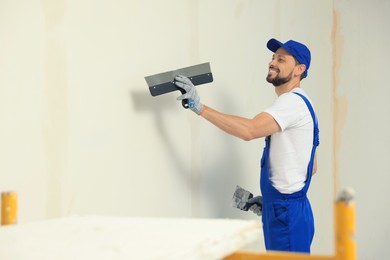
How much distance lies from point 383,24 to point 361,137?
2.90ft

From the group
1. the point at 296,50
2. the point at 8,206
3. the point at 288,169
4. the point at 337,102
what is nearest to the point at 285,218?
the point at 288,169

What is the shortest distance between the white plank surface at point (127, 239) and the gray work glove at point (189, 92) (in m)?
1.09

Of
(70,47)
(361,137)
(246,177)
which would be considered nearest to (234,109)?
(246,177)

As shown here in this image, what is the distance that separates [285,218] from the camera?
2.74 m

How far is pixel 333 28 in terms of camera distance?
4.44m

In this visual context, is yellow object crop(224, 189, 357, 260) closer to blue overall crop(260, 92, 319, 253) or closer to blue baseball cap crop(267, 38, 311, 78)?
blue overall crop(260, 92, 319, 253)

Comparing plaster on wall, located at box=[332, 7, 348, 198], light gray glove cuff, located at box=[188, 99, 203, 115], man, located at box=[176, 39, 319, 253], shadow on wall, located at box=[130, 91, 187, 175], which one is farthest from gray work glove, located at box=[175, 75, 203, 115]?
plaster on wall, located at box=[332, 7, 348, 198]

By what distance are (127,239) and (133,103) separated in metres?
1.33

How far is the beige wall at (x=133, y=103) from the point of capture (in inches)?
83.0

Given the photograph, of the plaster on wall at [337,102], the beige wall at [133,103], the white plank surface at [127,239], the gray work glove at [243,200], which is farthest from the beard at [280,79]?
the white plank surface at [127,239]

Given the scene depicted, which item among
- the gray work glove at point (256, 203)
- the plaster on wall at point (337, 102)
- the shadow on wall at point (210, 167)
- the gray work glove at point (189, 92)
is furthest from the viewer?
the plaster on wall at point (337, 102)

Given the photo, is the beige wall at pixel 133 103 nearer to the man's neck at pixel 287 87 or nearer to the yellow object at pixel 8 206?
the man's neck at pixel 287 87

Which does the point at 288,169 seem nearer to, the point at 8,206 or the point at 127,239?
the point at 8,206

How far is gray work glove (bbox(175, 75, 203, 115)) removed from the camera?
2523 millimetres
